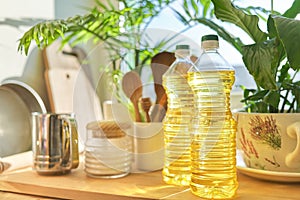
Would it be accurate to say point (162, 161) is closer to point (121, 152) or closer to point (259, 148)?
point (121, 152)

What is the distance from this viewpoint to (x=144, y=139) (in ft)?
2.94

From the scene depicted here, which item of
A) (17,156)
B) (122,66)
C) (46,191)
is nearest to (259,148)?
(46,191)

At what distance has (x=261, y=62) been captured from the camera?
2.15ft

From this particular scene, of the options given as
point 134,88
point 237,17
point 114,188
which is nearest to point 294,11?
point 237,17

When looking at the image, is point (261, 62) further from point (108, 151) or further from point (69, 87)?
point (69, 87)

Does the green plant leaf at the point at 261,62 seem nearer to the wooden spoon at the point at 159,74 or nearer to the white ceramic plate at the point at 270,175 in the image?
the white ceramic plate at the point at 270,175

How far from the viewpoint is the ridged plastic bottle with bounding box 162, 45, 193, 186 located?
79 cm

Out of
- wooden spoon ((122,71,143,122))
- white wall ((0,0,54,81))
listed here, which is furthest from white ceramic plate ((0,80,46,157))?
wooden spoon ((122,71,143,122))

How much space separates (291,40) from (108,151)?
0.46m

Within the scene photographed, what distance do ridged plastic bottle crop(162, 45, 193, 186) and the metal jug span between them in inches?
9.4

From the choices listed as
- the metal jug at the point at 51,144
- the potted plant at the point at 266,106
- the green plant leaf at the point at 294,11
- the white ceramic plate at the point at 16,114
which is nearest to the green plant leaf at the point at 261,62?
the potted plant at the point at 266,106

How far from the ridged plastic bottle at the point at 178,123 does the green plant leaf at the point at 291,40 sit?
257 mm

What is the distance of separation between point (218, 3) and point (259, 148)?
0.99ft

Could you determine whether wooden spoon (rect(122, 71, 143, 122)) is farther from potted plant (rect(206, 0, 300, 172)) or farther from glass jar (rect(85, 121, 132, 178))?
potted plant (rect(206, 0, 300, 172))
